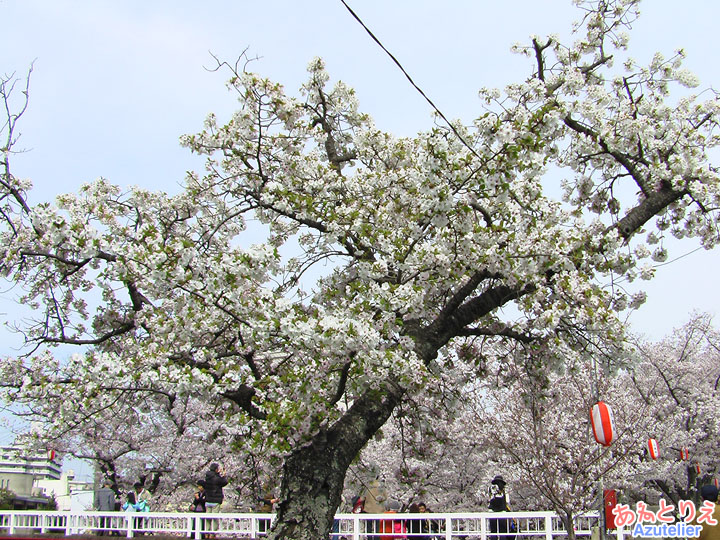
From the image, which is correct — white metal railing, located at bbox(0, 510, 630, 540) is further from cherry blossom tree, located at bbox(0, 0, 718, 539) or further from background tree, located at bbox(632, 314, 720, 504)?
background tree, located at bbox(632, 314, 720, 504)

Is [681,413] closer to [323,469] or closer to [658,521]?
[658,521]

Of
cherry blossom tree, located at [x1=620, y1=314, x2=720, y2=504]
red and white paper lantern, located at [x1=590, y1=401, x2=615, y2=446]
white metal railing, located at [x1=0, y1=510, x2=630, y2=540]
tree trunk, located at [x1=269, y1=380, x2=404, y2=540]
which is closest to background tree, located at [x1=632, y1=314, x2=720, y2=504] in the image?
cherry blossom tree, located at [x1=620, y1=314, x2=720, y2=504]

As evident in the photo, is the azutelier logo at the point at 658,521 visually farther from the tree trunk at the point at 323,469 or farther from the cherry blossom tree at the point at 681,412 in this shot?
the cherry blossom tree at the point at 681,412

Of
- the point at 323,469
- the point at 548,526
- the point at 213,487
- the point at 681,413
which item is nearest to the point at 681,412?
the point at 681,413

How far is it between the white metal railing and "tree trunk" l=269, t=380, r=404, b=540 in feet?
7.53

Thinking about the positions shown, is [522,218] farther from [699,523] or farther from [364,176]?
[699,523]

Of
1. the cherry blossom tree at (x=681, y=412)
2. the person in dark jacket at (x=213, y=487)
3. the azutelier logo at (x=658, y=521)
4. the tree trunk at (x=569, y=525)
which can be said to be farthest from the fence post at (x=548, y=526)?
the cherry blossom tree at (x=681, y=412)

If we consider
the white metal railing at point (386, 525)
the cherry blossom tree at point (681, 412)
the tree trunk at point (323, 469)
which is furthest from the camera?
the cherry blossom tree at point (681, 412)

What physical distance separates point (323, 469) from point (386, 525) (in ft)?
11.3

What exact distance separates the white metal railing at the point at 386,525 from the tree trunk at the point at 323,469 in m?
2.30

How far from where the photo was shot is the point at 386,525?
964cm

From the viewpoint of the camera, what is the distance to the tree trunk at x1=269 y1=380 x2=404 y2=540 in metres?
6.55

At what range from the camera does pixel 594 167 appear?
9.12 metres

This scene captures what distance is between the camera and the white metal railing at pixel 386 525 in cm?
912
